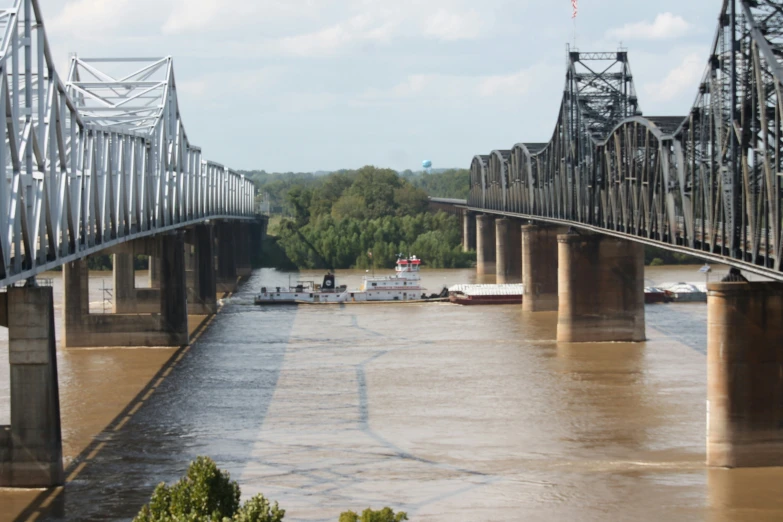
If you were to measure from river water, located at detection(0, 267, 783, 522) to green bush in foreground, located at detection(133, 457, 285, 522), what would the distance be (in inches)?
259

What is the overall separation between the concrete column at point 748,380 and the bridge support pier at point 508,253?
6594cm

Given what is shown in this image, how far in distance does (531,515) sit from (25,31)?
18.0 meters

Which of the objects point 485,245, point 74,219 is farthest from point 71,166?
point 485,245

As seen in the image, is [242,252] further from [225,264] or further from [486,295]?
[486,295]

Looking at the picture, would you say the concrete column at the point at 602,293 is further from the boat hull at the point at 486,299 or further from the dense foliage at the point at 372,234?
the dense foliage at the point at 372,234

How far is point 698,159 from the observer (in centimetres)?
4231

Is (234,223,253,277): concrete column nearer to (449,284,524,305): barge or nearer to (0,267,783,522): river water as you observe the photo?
(449,284,524,305): barge

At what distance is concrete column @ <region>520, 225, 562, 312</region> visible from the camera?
7862 centimetres

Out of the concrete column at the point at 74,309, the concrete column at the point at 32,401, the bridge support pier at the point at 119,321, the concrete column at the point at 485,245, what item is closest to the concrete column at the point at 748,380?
the concrete column at the point at 32,401

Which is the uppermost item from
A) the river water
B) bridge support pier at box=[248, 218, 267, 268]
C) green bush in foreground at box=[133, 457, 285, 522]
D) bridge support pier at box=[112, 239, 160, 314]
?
bridge support pier at box=[248, 218, 267, 268]

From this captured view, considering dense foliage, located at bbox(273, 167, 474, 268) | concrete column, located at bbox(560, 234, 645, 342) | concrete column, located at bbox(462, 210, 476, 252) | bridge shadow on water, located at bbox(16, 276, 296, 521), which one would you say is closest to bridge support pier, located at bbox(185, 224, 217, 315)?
bridge shadow on water, located at bbox(16, 276, 296, 521)

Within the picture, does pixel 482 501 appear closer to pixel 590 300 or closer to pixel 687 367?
pixel 687 367

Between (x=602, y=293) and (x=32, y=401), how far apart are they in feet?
112

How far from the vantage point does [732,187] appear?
3572 centimetres
